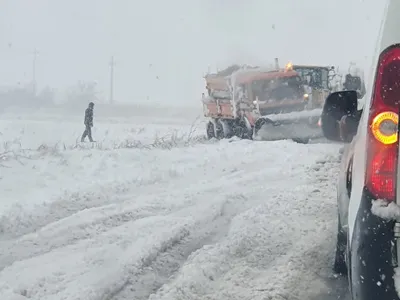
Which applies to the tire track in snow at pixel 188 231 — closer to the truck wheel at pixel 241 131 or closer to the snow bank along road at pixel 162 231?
the snow bank along road at pixel 162 231

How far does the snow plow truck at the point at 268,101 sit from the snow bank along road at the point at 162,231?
8.36 meters

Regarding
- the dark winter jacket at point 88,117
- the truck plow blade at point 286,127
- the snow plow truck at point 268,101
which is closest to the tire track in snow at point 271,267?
the truck plow blade at point 286,127

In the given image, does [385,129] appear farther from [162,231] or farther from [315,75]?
[315,75]

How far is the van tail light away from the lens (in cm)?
262

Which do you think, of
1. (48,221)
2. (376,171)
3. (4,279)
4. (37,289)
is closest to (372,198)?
(376,171)

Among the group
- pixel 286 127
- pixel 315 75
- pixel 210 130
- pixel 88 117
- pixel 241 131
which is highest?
pixel 315 75

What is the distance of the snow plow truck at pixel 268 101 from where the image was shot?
60.6 ft

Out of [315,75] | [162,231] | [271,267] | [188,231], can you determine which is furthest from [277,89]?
[271,267]

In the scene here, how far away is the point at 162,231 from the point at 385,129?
11.5 ft

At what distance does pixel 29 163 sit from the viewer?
380 inches

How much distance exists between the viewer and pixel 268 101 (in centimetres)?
2050

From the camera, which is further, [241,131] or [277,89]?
[241,131]

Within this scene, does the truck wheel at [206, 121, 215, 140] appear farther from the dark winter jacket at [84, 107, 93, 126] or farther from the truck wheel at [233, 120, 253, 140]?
the dark winter jacket at [84, 107, 93, 126]

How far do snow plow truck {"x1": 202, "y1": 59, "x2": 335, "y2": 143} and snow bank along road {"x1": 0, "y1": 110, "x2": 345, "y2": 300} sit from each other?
8.36m
